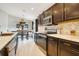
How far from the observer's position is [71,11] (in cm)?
285

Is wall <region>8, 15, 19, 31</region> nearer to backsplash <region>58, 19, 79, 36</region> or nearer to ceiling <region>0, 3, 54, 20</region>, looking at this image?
ceiling <region>0, 3, 54, 20</region>

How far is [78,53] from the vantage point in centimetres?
200

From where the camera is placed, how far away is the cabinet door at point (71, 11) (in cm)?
264

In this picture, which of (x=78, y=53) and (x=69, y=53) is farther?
(x=69, y=53)

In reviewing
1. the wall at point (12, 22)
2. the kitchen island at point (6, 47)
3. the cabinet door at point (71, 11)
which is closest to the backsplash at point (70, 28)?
the cabinet door at point (71, 11)

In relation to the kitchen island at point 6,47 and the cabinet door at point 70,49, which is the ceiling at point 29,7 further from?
the kitchen island at point 6,47

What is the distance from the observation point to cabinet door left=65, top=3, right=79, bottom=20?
264 cm

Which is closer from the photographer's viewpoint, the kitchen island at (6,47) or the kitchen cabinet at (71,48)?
the kitchen island at (6,47)

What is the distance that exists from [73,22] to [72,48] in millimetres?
1314

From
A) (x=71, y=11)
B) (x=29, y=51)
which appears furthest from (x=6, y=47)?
(x=29, y=51)

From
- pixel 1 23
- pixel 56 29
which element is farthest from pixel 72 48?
pixel 1 23

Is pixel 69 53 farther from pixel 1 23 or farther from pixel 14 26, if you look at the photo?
pixel 14 26

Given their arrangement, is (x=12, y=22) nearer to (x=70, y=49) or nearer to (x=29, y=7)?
(x=29, y=7)

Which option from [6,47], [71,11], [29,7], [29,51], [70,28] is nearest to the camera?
[6,47]
